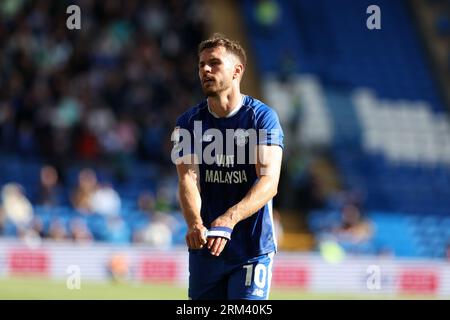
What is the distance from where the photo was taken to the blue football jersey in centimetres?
839

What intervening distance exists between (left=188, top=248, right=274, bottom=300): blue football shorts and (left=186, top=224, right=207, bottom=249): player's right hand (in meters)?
0.55

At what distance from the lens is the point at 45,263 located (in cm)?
2112

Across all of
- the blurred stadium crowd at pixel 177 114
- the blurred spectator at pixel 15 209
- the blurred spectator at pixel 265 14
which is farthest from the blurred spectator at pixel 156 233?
the blurred spectator at pixel 265 14

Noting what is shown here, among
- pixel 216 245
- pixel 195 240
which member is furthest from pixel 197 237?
pixel 216 245

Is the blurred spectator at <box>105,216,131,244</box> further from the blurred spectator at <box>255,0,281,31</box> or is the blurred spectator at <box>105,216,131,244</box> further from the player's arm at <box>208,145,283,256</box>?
the player's arm at <box>208,145,283,256</box>

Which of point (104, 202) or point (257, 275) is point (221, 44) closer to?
point (257, 275)

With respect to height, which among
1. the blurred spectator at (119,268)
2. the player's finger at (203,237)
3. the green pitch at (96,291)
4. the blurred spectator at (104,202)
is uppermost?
the blurred spectator at (104,202)

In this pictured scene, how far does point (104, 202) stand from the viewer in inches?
895

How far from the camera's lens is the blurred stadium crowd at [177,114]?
928 inches

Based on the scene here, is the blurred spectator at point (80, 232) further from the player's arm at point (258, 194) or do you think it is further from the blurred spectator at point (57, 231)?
the player's arm at point (258, 194)

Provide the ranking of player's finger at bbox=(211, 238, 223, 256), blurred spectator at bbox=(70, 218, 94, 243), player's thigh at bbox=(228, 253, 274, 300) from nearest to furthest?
player's finger at bbox=(211, 238, 223, 256) → player's thigh at bbox=(228, 253, 274, 300) → blurred spectator at bbox=(70, 218, 94, 243)

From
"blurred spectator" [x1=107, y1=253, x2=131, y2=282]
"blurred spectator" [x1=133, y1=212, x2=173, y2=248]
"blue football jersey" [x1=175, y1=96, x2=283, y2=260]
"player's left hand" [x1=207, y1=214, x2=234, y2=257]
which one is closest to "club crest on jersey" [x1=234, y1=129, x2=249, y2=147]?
"blue football jersey" [x1=175, y1=96, x2=283, y2=260]

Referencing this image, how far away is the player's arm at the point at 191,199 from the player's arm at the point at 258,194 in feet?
0.31
